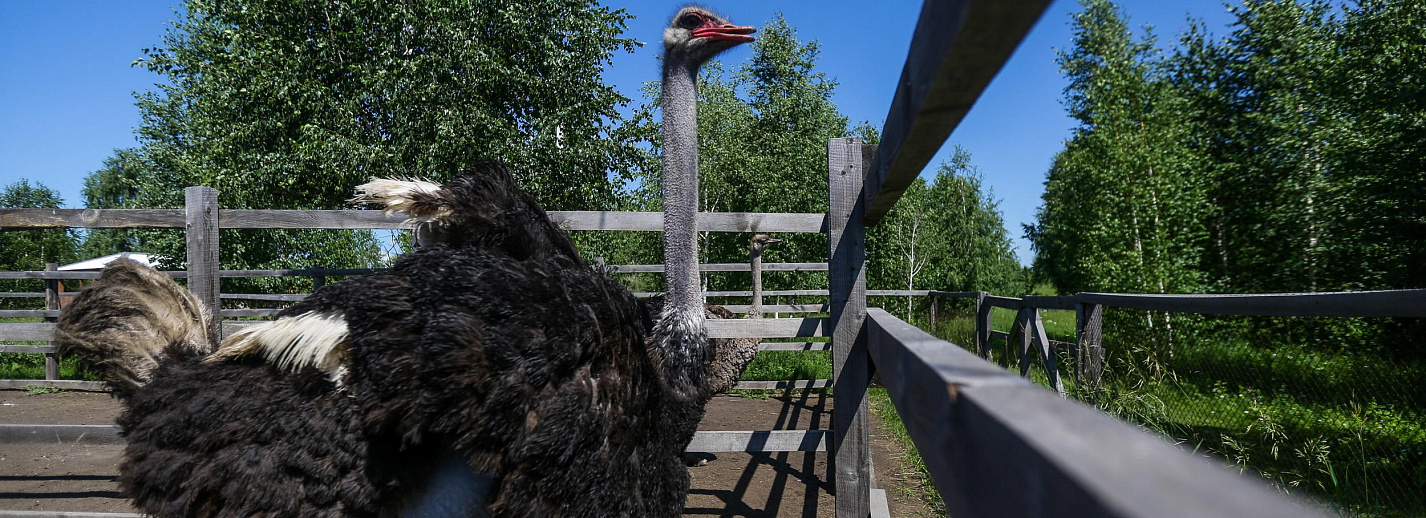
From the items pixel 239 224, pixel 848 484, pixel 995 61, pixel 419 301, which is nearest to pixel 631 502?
pixel 419 301

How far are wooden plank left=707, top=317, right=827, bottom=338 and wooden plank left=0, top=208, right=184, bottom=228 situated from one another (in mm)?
2586

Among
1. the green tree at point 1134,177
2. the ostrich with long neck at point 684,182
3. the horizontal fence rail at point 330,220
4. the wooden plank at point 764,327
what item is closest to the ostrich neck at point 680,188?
the ostrich with long neck at point 684,182

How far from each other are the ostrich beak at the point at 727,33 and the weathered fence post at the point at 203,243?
2.30m

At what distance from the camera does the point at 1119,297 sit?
3455 mm

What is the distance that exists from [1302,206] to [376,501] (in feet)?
36.1

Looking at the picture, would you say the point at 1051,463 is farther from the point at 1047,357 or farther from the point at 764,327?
the point at 1047,357

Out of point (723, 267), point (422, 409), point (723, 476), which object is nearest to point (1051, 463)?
point (422, 409)

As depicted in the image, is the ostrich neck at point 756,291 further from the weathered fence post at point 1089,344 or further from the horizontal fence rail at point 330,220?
the horizontal fence rail at point 330,220

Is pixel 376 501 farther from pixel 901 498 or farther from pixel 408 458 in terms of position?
pixel 901 498

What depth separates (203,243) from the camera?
10.2 ft

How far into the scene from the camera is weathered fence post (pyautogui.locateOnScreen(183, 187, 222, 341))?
3100 millimetres

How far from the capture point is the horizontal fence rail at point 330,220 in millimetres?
3146

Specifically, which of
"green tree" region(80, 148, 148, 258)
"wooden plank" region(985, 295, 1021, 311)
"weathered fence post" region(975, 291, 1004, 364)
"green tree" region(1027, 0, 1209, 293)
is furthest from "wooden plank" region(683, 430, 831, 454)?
"green tree" region(80, 148, 148, 258)

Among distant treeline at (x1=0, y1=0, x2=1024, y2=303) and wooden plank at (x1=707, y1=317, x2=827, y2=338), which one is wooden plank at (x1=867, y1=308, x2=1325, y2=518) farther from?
distant treeline at (x1=0, y1=0, x2=1024, y2=303)
